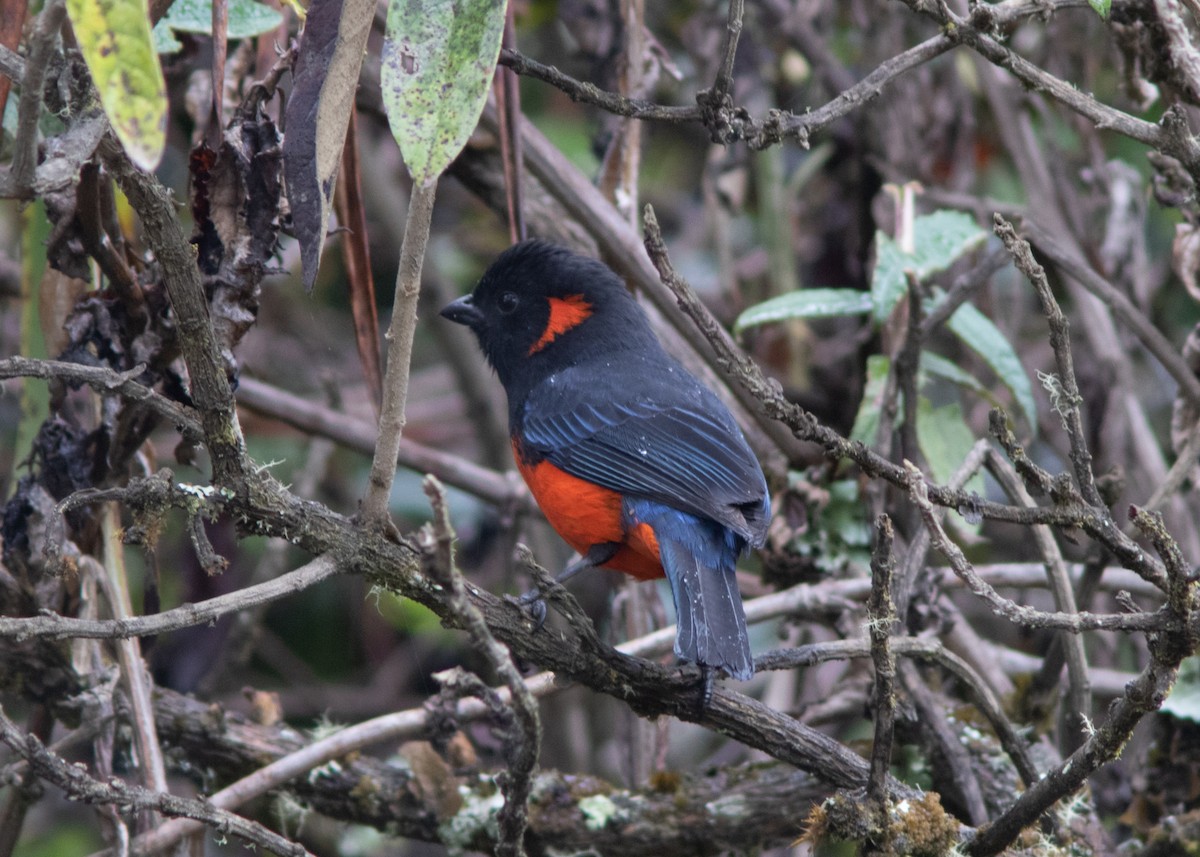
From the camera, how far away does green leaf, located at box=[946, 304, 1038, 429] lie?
12.7 ft

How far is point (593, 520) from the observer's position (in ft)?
11.3

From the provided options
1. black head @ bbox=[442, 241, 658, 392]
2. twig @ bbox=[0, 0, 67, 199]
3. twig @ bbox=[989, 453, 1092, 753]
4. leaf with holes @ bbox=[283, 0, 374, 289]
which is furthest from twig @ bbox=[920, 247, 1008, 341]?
twig @ bbox=[0, 0, 67, 199]

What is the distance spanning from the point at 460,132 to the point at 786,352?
379cm

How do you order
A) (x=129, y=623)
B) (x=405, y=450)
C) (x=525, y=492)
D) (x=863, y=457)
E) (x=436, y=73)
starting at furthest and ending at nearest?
(x=525, y=492) < (x=405, y=450) < (x=863, y=457) < (x=129, y=623) < (x=436, y=73)

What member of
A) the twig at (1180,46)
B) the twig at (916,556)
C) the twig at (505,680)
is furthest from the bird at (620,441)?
the twig at (1180,46)

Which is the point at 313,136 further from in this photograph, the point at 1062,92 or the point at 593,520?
the point at 1062,92

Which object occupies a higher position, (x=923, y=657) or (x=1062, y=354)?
(x=1062, y=354)

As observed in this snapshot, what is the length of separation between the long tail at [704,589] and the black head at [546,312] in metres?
0.85

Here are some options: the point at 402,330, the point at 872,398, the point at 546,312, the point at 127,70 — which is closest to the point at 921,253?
the point at 872,398

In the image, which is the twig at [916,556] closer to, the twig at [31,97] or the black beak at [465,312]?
the black beak at [465,312]

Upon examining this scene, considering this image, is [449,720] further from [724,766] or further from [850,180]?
[850,180]

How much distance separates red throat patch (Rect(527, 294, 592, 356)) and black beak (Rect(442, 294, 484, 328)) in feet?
0.70

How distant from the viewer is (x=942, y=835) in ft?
8.08

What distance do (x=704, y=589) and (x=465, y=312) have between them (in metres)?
1.49
